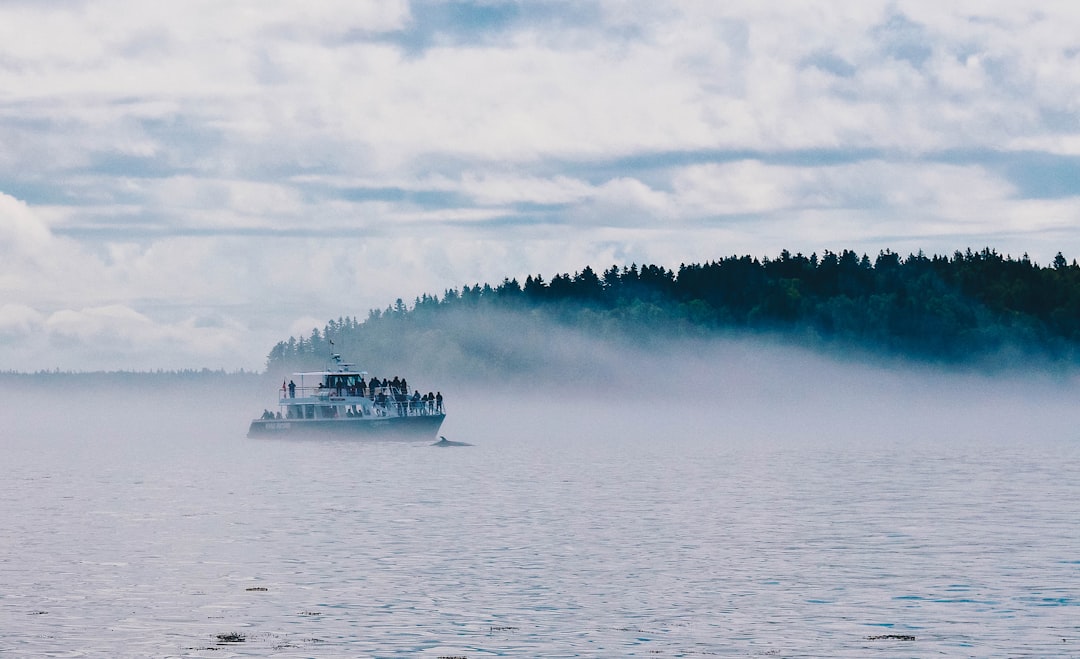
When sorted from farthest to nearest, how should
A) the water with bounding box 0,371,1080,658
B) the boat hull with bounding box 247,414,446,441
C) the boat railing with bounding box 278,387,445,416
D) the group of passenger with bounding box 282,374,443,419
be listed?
the group of passenger with bounding box 282,374,443,419 < the boat railing with bounding box 278,387,445,416 < the boat hull with bounding box 247,414,446,441 < the water with bounding box 0,371,1080,658

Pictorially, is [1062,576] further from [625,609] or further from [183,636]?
[183,636]

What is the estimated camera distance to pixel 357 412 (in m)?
143

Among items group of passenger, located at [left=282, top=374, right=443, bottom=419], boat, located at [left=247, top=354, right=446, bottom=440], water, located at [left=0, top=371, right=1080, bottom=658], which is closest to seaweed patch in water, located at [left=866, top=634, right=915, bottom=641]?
water, located at [left=0, top=371, right=1080, bottom=658]

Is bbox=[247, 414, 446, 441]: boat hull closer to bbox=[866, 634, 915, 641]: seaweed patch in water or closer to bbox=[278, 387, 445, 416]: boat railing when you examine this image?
bbox=[278, 387, 445, 416]: boat railing

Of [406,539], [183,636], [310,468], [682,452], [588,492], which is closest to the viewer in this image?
[183,636]

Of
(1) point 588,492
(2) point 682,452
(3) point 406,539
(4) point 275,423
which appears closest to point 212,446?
(4) point 275,423

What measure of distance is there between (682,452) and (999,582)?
9500cm

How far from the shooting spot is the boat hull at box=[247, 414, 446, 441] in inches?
5576

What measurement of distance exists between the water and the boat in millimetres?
26764

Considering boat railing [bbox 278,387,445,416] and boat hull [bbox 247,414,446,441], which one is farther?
boat railing [bbox 278,387,445,416]

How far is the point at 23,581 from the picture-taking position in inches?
2013

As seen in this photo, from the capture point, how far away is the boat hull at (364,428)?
142m

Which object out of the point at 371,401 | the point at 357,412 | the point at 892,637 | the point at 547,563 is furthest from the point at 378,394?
the point at 892,637

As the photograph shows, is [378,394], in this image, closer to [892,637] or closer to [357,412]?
[357,412]
